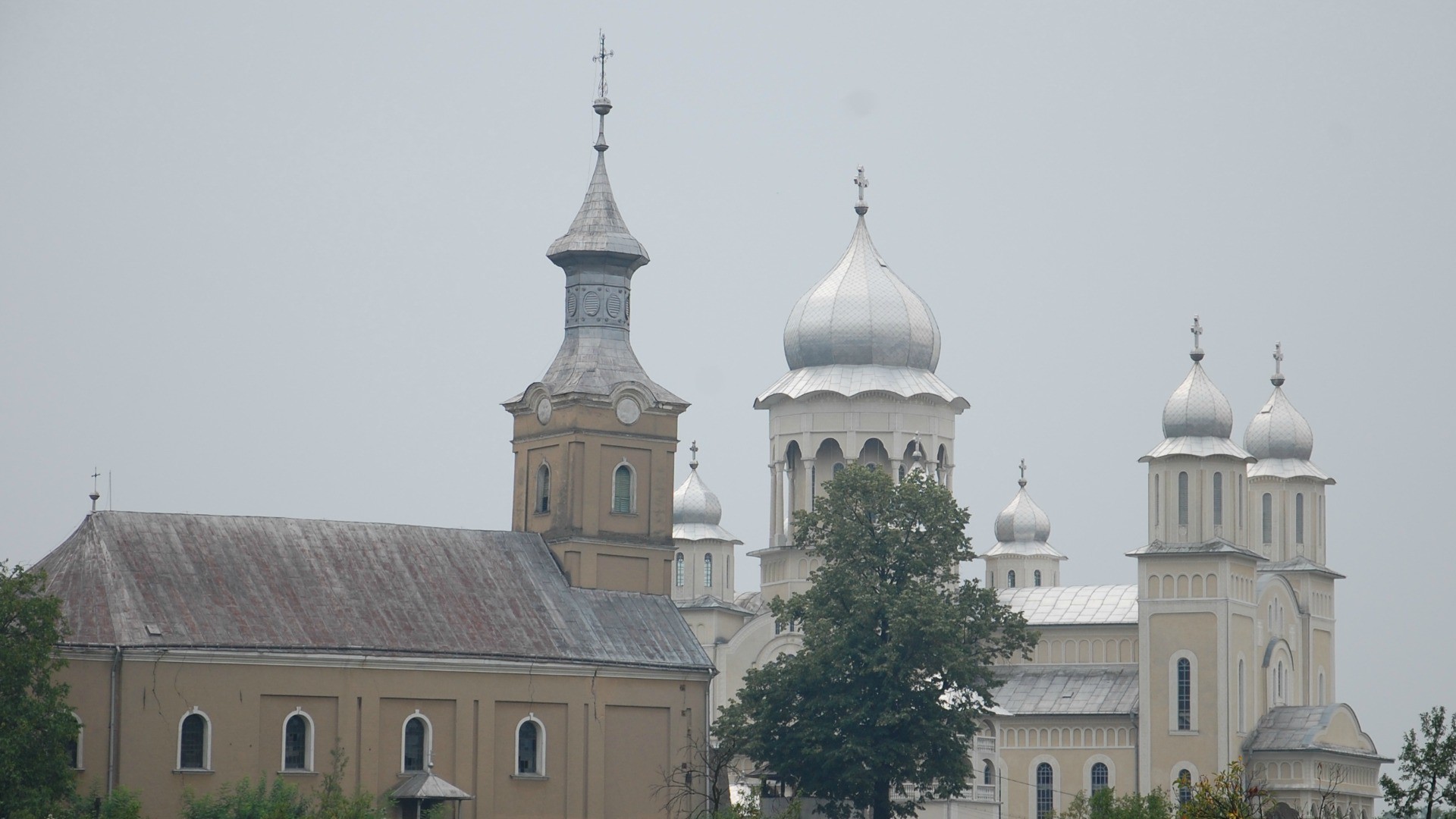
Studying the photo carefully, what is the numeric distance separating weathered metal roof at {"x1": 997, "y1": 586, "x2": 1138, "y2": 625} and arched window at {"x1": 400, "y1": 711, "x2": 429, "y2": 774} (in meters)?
32.3

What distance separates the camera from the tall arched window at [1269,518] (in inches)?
3620

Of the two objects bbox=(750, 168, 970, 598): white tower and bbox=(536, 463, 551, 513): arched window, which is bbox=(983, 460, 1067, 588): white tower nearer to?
bbox=(750, 168, 970, 598): white tower

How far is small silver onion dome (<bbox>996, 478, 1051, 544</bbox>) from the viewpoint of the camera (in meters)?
109

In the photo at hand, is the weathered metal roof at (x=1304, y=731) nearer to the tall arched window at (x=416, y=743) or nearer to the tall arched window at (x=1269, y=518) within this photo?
the tall arched window at (x=1269, y=518)

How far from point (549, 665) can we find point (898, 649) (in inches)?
321

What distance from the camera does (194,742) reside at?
5488 cm

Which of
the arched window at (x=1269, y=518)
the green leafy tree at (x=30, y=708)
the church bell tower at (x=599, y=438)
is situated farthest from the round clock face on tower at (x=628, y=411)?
the arched window at (x=1269, y=518)

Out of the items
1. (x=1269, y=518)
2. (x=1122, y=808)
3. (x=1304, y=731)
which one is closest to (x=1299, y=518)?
(x=1269, y=518)

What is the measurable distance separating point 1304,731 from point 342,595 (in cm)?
3441

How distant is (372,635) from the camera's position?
57906 millimetres

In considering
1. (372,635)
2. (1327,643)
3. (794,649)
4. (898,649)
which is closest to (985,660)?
(898,649)

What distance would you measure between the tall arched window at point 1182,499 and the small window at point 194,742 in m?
36.9

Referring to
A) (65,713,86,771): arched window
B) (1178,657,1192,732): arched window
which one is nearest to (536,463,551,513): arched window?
(65,713,86,771): arched window

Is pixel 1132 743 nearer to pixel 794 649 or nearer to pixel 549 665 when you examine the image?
pixel 794 649
